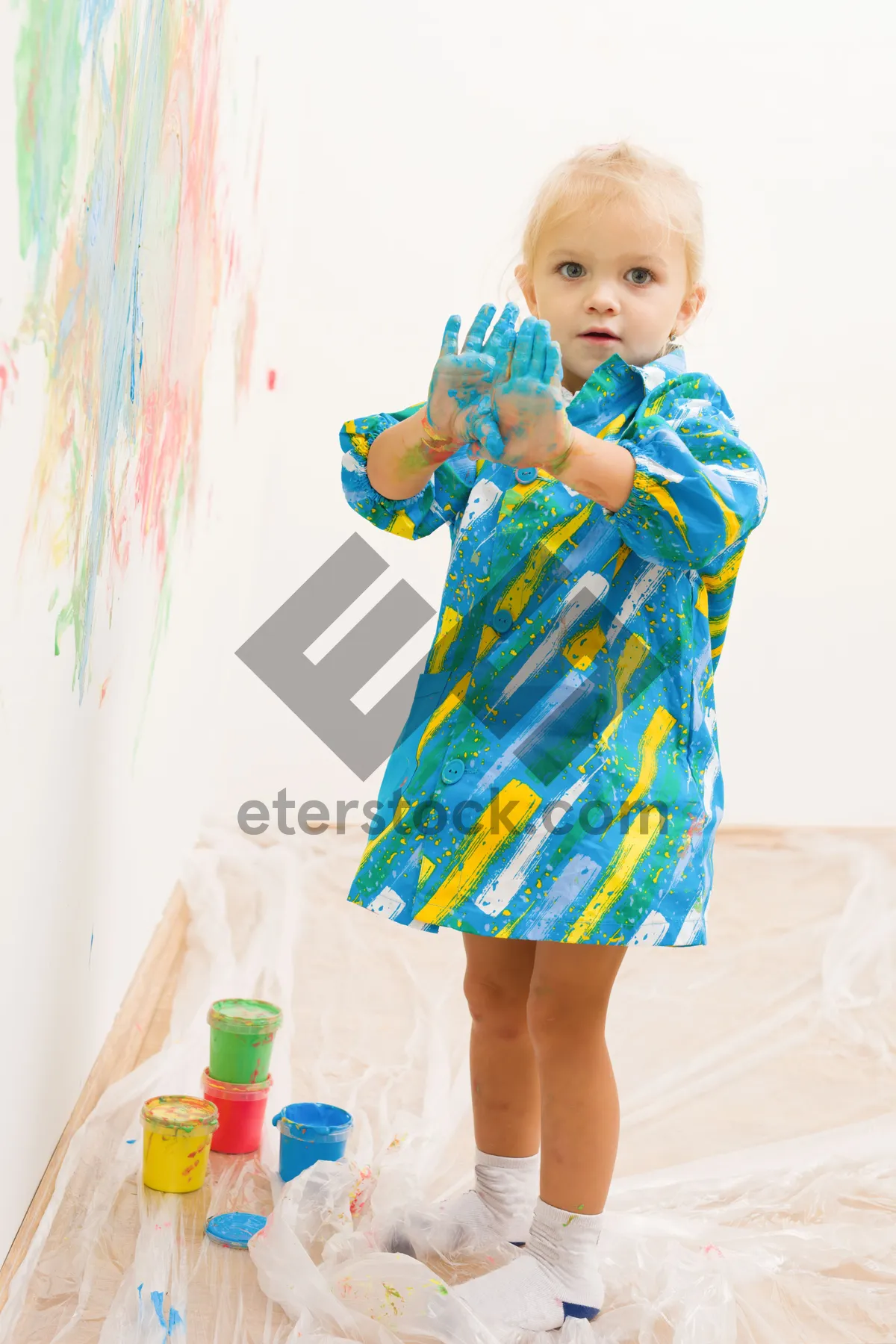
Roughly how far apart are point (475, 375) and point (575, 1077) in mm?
506

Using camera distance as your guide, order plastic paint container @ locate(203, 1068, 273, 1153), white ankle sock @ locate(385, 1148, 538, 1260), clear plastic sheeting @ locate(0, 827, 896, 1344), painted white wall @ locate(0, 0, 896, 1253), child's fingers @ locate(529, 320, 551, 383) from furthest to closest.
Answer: painted white wall @ locate(0, 0, 896, 1253) → plastic paint container @ locate(203, 1068, 273, 1153) → white ankle sock @ locate(385, 1148, 538, 1260) → clear plastic sheeting @ locate(0, 827, 896, 1344) → child's fingers @ locate(529, 320, 551, 383)

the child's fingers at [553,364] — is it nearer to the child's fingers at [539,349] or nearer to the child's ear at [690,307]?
the child's fingers at [539,349]

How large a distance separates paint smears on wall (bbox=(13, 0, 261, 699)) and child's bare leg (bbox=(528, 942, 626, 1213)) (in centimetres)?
42

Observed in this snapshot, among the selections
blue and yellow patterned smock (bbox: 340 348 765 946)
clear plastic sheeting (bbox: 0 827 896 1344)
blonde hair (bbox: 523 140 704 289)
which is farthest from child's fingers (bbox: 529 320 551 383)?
clear plastic sheeting (bbox: 0 827 896 1344)

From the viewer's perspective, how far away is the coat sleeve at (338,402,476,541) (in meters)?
0.97

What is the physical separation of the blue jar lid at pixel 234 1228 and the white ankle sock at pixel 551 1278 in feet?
0.58

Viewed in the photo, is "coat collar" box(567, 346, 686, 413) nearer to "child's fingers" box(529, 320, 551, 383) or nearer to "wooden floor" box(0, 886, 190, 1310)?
"child's fingers" box(529, 320, 551, 383)

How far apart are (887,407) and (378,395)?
3.75 ft

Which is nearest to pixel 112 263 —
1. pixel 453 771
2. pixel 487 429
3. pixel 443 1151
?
pixel 487 429

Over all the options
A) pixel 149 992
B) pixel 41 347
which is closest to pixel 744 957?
pixel 149 992

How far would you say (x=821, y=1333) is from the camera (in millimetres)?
940

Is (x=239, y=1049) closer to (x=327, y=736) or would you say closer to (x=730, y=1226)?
(x=730, y=1226)

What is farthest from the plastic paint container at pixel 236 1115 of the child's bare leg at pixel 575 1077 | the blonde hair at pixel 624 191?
the blonde hair at pixel 624 191

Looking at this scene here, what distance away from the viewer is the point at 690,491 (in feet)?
2.60
